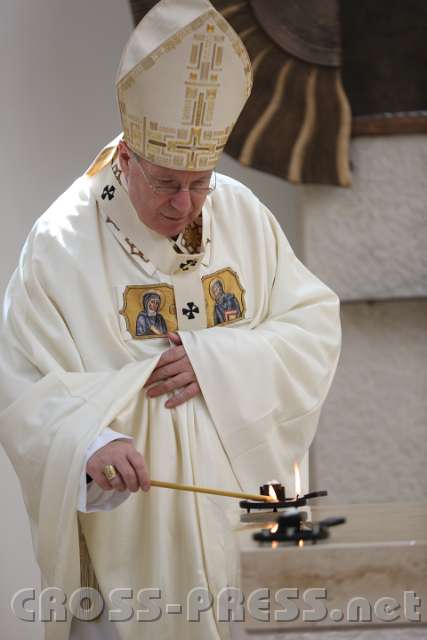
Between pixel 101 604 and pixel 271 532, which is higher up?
pixel 271 532

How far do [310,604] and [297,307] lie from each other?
1848 millimetres

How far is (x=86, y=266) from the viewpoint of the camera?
345cm

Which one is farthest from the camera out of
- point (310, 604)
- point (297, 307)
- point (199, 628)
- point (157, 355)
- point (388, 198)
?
point (388, 198)

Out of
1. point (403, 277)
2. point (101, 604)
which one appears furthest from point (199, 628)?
point (403, 277)

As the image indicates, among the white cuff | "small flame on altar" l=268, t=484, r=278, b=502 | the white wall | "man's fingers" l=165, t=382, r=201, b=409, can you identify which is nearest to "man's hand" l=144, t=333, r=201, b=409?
"man's fingers" l=165, t=382, r=201, b=409

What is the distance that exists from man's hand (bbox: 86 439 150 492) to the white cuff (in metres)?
0.02

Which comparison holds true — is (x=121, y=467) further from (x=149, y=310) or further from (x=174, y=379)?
(x=149, y=310)

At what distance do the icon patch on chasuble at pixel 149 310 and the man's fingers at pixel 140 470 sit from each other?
0.56 metres

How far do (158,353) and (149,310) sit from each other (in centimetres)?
14

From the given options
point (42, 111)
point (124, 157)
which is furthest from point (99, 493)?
point (42, 111)

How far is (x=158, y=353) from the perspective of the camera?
11.2 feet

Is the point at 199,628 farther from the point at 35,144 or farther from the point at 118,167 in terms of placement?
the point at 35,144

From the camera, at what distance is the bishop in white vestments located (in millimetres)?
3176

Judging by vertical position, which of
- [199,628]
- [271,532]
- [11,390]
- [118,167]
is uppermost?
[118,167]
